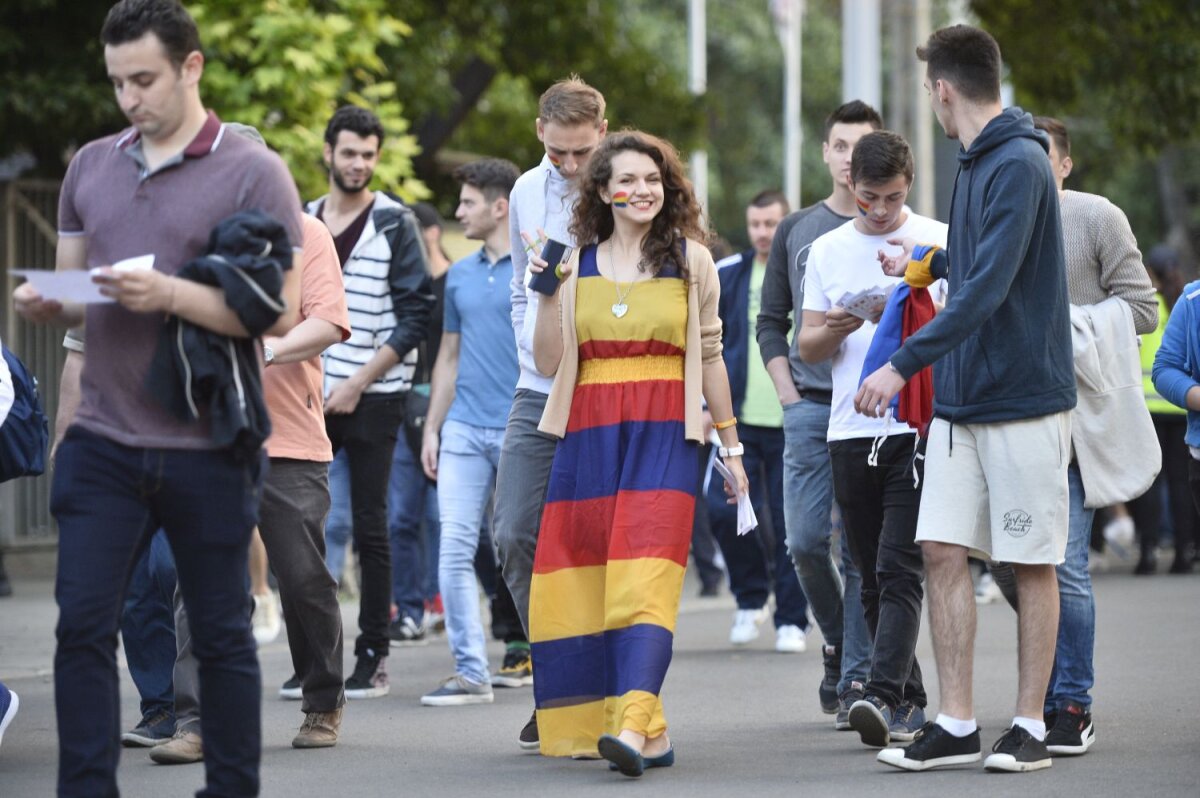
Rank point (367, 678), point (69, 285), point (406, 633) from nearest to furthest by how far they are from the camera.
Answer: point (69, 285) → point (367, 678) → point (406, 633)

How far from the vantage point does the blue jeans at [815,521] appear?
756 cm

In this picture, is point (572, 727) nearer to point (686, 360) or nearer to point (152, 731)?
point (686, 360)

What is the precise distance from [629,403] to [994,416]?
1.20 m

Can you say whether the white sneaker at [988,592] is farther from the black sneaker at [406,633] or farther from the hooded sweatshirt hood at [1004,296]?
the hooded sweatshirt hood at [1004,296]

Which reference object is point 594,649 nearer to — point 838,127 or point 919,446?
point 919,446

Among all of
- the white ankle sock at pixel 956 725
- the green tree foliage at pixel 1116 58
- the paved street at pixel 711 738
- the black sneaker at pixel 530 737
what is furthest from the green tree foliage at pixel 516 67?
the white ankle sock at pixel 956 725

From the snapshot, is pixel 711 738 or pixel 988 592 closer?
pixel 711 738

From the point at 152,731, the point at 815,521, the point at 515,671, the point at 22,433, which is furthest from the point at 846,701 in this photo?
the point at 22,433

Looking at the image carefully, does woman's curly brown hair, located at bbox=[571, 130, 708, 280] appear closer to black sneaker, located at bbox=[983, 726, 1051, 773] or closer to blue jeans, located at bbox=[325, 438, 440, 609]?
black sneaker, located at bbox=[983, 726, 1051, 773]

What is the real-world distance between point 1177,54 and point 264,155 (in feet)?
46.2

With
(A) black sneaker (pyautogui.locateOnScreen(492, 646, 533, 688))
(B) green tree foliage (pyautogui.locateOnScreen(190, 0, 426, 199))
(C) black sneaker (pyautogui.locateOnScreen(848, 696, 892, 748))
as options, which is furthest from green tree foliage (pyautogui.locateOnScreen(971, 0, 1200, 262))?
(C) black sneaker (pyautogui.locateOnScreen(848, 696, 892, 748))

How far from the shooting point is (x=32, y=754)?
7.02m

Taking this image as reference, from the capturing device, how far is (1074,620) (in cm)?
668

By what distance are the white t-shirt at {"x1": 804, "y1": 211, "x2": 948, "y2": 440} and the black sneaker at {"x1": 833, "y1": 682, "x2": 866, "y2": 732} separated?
3.10 feet
